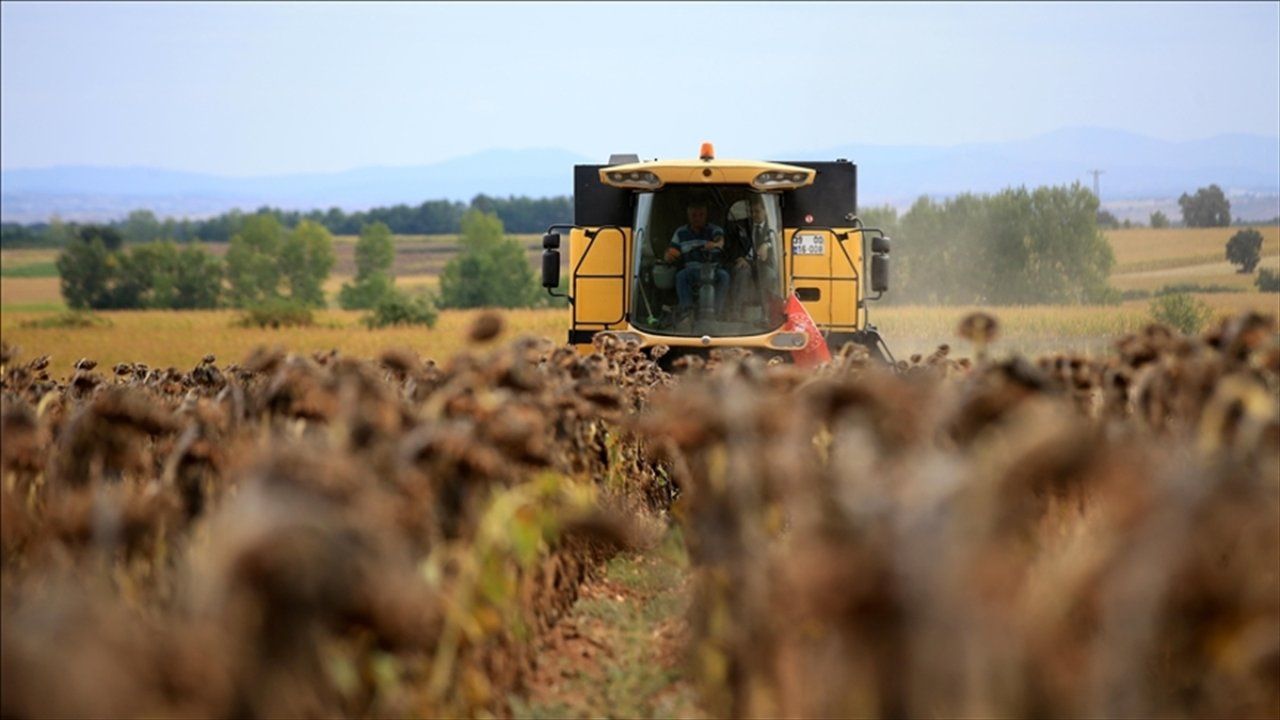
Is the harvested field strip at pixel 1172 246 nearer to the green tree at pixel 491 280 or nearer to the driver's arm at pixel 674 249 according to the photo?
the green tree at pixel 491 280

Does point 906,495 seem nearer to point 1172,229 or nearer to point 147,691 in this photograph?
point 147,691

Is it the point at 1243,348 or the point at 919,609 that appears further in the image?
the point at 1243,348

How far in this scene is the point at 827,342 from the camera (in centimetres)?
1438

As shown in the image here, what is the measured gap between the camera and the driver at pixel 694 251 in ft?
44.6

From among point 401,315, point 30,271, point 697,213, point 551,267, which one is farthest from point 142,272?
point 697,213

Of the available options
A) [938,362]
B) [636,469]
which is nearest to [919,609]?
[938,362]

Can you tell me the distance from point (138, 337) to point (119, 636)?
40336 millimetres

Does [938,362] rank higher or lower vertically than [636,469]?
higher

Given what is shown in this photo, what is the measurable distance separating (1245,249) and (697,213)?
2084 inches

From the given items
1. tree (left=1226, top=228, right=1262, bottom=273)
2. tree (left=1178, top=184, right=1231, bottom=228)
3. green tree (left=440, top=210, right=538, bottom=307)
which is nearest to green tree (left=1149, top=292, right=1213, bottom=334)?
tree (left=1226, top=228, right=1262, bottom=273)

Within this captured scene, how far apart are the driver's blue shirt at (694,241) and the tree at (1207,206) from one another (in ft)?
248

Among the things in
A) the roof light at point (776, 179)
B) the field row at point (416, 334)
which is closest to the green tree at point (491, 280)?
the field row at point (416, 334)

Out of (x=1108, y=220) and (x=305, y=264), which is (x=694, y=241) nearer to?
(x=1108, y=220)

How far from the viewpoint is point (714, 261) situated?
13672 mm
